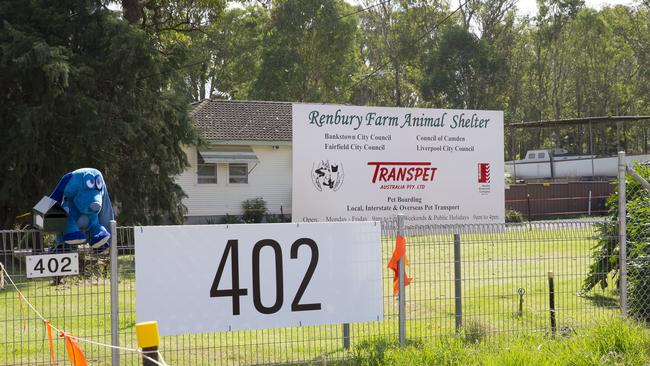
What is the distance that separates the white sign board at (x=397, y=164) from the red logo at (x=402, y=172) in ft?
0.04

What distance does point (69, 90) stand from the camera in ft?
64.5

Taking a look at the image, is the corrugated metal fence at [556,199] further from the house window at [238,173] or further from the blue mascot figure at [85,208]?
the blue mascot figure at [85,208]

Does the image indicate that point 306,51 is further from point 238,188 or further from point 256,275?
point 256,275

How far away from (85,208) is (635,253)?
6.21 metres

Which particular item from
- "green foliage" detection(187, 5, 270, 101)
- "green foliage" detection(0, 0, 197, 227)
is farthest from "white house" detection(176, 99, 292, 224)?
"green foliage" detection(187, 5, 270, 101)

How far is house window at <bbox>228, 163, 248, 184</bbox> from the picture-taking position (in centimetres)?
3225

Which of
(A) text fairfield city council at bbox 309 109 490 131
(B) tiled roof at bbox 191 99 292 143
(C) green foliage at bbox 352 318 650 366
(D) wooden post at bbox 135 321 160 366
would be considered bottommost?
(C) green foliage at bbox 352 318 650 366

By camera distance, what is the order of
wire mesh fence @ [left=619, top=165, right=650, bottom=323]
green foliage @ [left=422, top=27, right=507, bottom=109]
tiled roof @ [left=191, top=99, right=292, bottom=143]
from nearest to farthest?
wire mesh fence @ [left=619, top=165, right=650, bottom=323] → tiled roof @ [left=191, top=99, right=292, bottom=143] → green foliage @ [left=422, top=27, right=507, bottom=109]

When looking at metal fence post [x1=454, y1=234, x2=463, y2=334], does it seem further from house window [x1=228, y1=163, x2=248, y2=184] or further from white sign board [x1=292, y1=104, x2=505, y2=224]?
house window [x1=228, y1=163, x2=248, y2=184]

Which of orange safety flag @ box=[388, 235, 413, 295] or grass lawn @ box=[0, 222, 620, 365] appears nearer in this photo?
orange safety flag @ box=[388, 235, 413, 295]

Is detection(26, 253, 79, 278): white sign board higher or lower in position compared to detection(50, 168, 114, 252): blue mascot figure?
lower

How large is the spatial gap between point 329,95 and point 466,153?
40566mm

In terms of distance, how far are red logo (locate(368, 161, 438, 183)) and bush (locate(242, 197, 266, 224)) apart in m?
22.2

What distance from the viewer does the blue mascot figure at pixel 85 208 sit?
7285 millimetres
